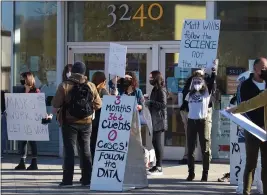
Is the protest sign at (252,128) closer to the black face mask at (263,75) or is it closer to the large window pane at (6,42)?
the black face mask at (263,75)

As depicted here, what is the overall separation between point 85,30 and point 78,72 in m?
4.17

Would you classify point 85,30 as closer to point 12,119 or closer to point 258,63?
point 12,119

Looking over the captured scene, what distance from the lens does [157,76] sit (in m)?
11.1

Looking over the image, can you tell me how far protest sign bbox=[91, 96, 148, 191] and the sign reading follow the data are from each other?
1419 mm

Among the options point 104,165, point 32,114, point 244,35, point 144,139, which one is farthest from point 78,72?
point 244,35

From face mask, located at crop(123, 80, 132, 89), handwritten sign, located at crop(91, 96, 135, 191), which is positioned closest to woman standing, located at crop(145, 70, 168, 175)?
face mask, located at crop(123, 80, 132, 89)

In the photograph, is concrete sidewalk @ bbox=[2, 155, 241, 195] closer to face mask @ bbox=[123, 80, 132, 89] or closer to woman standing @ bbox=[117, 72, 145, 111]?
woman standing @ bbox=[117, 72, 145, 111]

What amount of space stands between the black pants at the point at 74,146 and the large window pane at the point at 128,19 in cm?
398

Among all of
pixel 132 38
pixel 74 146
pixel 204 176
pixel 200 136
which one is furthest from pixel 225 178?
pixel 132 38

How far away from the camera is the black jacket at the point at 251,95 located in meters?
8.36

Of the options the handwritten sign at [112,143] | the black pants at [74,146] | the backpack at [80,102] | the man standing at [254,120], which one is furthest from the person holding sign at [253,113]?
the black pants at [74,146]

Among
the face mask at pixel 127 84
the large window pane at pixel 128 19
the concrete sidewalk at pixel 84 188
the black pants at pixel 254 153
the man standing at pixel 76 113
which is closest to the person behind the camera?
the black pants at pixel 254 153

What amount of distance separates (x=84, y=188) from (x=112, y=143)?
30.4 inches

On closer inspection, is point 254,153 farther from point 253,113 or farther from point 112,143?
point 112,143
